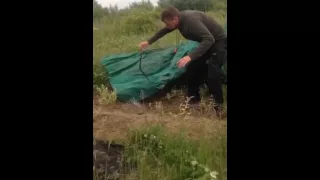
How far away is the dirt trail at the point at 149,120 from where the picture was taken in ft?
7.52

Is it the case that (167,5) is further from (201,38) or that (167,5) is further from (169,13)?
(201,38)

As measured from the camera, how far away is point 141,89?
2631 mm

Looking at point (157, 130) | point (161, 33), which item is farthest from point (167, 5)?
point (157, 130)

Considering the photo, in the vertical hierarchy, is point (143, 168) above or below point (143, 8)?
below

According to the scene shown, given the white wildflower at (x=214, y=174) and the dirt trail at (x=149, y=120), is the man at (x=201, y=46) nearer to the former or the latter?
the dirt trail at (x=149, y=120)

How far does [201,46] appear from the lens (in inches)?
99.8

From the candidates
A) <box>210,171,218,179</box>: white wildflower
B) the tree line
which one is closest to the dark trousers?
the tree line

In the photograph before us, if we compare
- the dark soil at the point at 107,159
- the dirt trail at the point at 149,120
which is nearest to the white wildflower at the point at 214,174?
the dirt trail at the point at 149,120
